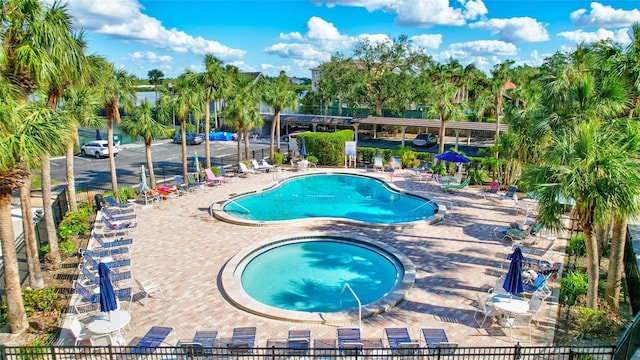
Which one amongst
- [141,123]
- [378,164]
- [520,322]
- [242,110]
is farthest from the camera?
[378,164]

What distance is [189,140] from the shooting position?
43.6 m

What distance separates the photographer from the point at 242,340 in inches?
371

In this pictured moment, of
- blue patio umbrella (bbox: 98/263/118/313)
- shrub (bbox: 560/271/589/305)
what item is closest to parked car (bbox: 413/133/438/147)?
shrub (bbox: 560/271/589/305)

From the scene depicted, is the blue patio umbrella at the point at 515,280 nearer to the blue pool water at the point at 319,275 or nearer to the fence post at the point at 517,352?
the fence post at the point at 517,352

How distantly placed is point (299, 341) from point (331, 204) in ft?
43.8

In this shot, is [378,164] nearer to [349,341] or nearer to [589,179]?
[589,179]

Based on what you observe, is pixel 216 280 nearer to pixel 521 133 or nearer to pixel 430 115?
pixel 521 133

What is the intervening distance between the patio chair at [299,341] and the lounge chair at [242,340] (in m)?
0.83

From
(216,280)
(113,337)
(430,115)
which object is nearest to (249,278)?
(216,280)

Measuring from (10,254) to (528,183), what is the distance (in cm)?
1311

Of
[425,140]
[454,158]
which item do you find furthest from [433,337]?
[425,140]

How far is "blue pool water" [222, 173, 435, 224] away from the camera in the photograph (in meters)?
20.2

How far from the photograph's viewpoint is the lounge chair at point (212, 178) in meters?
24.9

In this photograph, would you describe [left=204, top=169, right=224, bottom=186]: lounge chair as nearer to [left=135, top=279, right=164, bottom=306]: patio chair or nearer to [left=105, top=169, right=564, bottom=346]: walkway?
[left=105, top=169, right=564, bottom=346]: walkway
